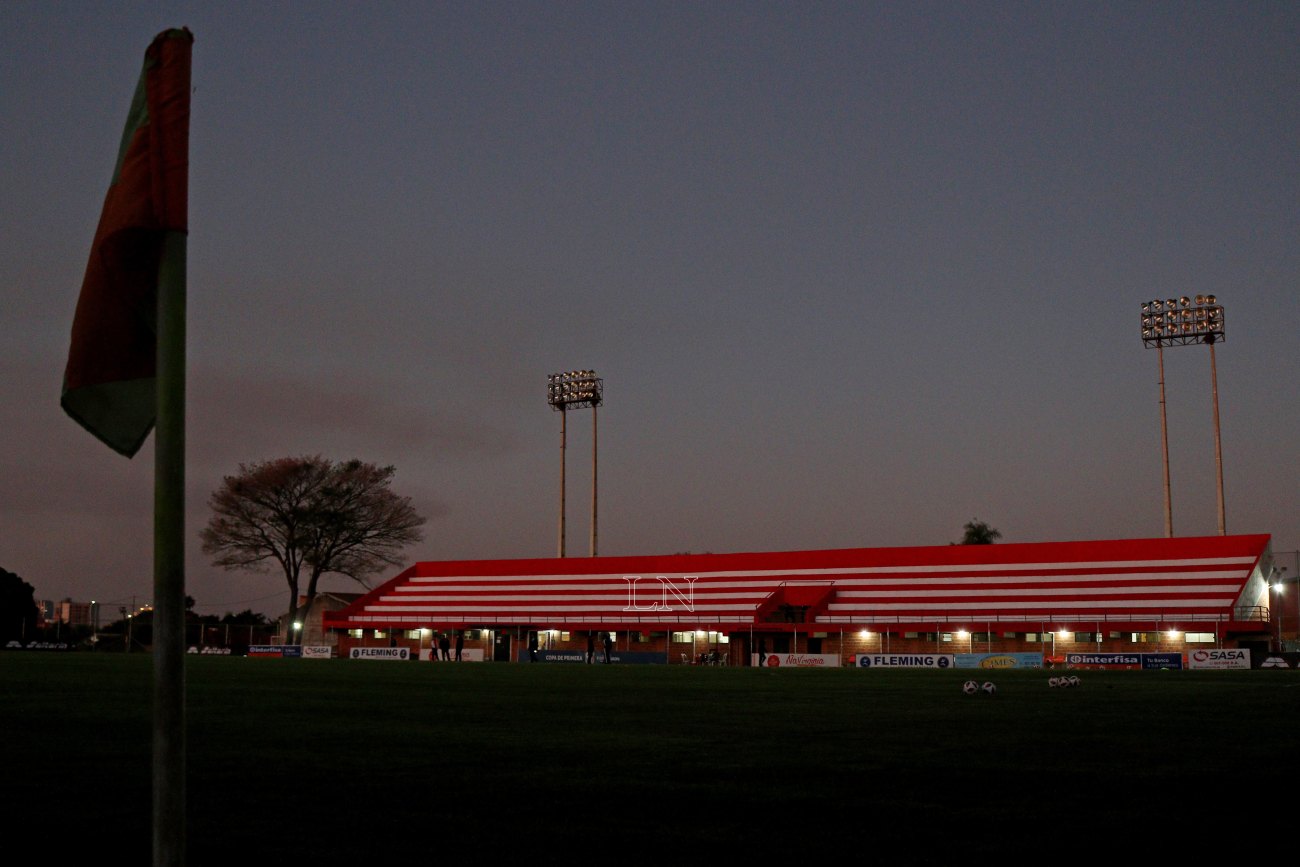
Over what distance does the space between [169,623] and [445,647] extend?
65757 mm

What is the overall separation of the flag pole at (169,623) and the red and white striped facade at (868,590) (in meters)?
57.2

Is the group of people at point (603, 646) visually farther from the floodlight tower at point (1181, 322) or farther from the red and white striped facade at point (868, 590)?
the floodlight tower at point (1181, 322)

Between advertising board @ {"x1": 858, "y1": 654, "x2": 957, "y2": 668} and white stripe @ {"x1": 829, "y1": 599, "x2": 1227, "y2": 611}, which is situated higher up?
white stripe @ {"x1": 829, "y1": 599, "x2": 1227, "y2": 611}

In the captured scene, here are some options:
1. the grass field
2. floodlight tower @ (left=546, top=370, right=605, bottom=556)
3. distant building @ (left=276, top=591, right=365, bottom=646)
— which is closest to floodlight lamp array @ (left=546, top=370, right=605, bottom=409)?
floodlight tower @ (left=546, top=370, right=605, bottom=556)

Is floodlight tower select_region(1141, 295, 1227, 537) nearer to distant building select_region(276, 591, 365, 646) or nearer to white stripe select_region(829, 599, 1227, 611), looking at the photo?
white stripe select_region(829, 599, 1227, 611)

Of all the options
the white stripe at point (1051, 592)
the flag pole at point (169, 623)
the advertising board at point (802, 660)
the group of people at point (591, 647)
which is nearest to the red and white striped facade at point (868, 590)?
the white stripe at point (1051, 592)

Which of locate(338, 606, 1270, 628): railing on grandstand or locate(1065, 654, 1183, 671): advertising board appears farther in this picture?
locate(338, 606, 1270, 628): railing on grandstand

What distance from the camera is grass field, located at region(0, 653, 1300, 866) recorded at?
691cm

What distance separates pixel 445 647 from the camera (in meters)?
68.3

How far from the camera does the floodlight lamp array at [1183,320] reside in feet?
235

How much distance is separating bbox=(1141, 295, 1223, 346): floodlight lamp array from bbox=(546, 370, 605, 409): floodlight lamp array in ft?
118

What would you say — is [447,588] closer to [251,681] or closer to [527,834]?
[251,681]

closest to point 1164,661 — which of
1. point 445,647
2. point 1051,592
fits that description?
point 1051,592

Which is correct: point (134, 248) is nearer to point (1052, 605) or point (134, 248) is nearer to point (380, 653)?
point (1052, 605)
